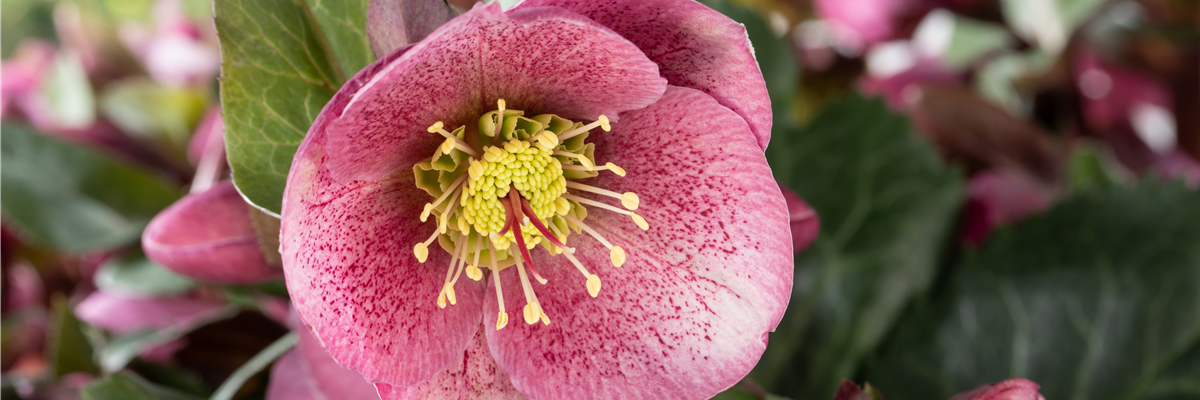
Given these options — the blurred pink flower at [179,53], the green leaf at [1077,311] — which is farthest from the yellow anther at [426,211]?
the blurred pink flower at [179,53]

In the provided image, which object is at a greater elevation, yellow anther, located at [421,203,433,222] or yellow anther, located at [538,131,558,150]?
yellow anther, located at [538,131,558,150]

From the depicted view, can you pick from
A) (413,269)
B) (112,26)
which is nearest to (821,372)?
(413,269)

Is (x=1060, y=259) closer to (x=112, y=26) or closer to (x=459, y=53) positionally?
(x=459, y=53)

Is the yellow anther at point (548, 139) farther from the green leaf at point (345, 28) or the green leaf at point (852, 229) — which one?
the green leaf at point (852, 229)

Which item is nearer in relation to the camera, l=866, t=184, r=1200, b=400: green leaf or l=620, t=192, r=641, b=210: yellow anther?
l=620, t=192, r=641, b=210: yellow anther

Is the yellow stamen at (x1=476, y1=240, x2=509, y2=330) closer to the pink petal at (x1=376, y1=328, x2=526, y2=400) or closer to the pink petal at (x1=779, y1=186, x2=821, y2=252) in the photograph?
the pink petal at (x1=376, y1=328, x2=526, y2=400)

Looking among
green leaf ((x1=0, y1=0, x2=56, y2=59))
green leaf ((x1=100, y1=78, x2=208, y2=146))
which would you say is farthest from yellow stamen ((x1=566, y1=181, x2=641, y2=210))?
green leaf ((x1=0, y1=0, x2=56, y2=59))
